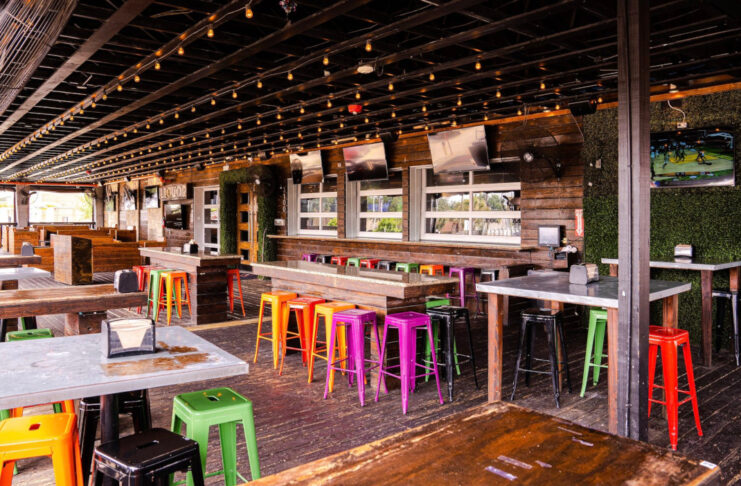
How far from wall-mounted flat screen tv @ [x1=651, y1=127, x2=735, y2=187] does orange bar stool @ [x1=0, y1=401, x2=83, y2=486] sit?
6.07 meters

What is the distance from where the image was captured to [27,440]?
1.88 meters

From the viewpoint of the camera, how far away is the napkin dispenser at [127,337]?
6.67 ft

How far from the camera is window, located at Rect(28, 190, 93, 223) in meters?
22.9

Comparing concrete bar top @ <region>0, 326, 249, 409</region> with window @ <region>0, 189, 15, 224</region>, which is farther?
window @ <region>0, 189, 15, 224</region>

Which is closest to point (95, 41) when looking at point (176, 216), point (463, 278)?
point (463, 278)

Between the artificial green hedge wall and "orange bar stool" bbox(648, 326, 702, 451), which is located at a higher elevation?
the artificial green hedge wall

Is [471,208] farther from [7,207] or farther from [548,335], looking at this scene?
[7,207]

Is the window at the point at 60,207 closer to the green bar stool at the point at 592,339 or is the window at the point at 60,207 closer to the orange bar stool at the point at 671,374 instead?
the green bar stool at the point at 592,339

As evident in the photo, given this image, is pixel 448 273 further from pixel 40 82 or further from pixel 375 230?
pixel 40 82

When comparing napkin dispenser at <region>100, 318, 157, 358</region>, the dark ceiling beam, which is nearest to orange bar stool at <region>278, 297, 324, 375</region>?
napkin dispenser at <region>100, 318, 157, 358</region>

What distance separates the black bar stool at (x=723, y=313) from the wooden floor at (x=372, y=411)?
0.24m

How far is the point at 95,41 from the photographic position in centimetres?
430

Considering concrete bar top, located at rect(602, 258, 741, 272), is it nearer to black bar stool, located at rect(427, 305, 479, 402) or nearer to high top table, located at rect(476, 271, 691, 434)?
high top table, located at rect(476, 271, 691, 434)

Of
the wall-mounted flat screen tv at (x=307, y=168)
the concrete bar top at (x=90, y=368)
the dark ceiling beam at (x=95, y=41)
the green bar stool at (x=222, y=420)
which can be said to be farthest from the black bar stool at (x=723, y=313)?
the wall-mounted flat screen tv at (x=307, y=168)
